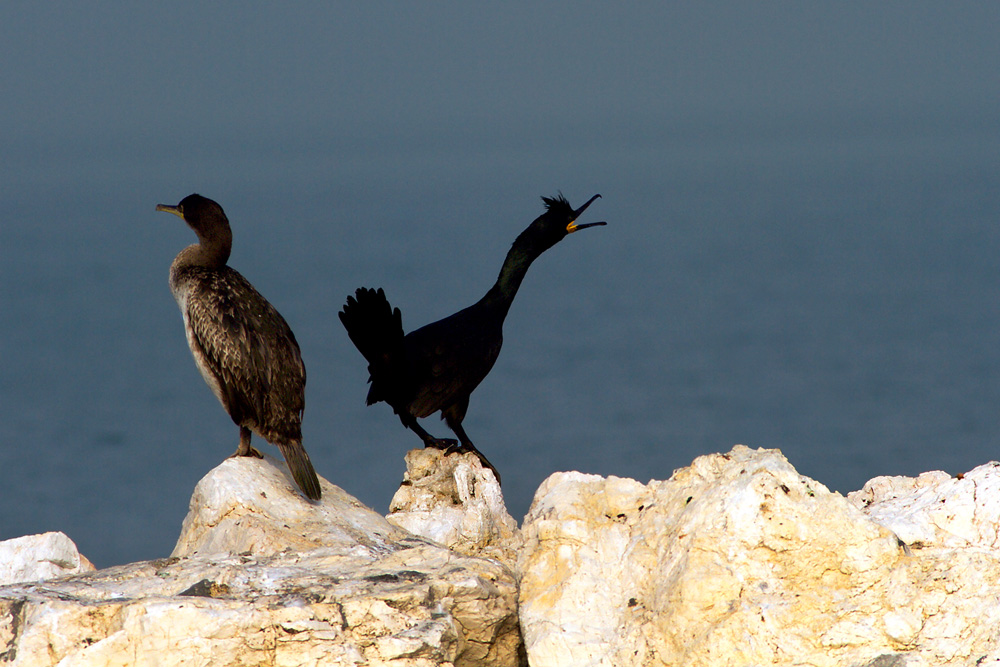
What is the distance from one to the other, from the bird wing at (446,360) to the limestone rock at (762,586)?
3.38 metres

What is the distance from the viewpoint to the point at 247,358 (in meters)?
6.92

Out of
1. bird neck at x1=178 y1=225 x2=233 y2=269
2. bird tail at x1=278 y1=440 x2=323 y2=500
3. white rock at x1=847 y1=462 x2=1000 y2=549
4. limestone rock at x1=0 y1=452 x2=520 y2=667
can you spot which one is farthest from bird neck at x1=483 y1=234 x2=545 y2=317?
white rock at x1=847 y1=462 x2=1000 y2=549

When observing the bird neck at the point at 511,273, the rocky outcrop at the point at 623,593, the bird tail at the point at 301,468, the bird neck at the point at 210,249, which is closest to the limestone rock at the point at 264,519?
the bird tail at the point at 301,468

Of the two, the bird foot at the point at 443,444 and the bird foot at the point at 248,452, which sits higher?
the bird foot at the point at 443,444

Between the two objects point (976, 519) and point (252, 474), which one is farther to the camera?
point (252, 474)

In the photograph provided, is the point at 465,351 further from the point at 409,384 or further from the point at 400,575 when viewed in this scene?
the point at 400,575

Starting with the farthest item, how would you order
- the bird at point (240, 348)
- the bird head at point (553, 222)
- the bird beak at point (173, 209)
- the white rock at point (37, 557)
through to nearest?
the bird head at point (553, 222)
the bird beak at point (173, 209)
the bird at point (240, 348)
the white rock at point (37, 557)

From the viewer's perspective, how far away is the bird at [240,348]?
687 cm

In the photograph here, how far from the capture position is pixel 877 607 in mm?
3920

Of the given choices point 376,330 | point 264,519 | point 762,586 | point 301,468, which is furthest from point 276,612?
point 376,330

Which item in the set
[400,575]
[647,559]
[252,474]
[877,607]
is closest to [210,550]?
[252,474]

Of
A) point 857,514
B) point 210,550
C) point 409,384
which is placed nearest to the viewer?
point 857,514

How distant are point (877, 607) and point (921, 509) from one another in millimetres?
626

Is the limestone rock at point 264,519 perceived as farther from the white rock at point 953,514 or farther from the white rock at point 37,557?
the white rock at point 953,514
